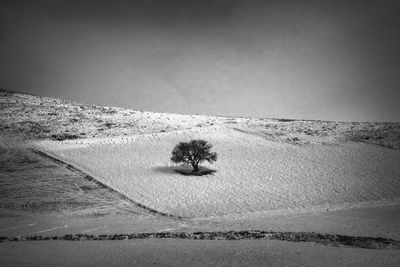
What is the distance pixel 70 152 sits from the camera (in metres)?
34.4

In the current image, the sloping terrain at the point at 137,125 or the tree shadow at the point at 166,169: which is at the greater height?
the sloping terrain at the point at 137,125

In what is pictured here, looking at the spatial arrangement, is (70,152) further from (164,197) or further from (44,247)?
(44,247)

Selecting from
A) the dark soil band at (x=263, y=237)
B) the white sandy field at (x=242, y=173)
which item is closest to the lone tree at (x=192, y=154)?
the white sandy field at (x=242, y=173)

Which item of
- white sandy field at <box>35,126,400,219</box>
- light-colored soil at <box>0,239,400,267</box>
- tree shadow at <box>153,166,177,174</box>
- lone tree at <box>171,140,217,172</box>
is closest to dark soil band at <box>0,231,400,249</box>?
light-colored soil at <box>0,239,400,267</box>

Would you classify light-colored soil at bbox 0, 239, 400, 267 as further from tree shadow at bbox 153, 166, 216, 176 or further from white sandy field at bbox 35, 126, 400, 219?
tree shadow at bbox 153, 166, 216, 176

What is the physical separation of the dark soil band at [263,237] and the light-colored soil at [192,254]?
0.99 meters

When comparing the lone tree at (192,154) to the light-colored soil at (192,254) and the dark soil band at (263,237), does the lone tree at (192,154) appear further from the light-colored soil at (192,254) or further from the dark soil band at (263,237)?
the light-colored soil at (192,254)

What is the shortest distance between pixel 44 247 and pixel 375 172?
79.3 ft

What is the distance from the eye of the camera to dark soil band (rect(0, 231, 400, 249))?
1531 cm

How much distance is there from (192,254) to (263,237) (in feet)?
13.8

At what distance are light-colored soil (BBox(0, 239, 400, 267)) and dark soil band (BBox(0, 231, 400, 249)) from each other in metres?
0.99

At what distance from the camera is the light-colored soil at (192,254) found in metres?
12.6

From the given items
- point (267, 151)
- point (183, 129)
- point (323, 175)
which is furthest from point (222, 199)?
point (183, 129)

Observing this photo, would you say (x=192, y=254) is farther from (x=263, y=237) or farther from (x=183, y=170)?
(x=183, y=170)
